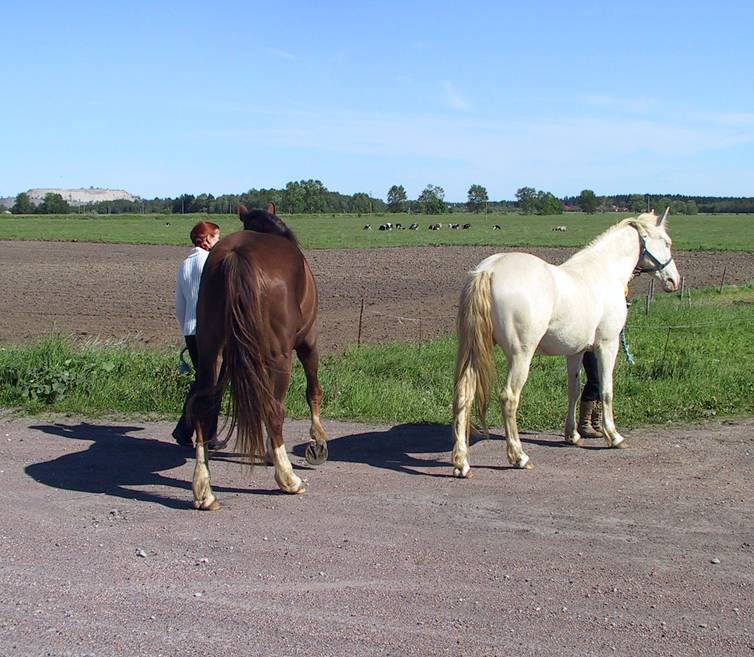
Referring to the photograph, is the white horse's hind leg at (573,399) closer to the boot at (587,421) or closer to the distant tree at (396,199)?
the boot at (587,421)

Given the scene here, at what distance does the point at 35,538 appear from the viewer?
16.9ft

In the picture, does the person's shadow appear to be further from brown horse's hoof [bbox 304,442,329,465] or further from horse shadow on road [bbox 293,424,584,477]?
horse shadow on road [bbox 293,424,584,477]

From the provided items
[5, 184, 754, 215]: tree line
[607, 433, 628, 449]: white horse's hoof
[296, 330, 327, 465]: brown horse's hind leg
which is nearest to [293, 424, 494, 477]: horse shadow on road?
[296, 330, 327, 465]: brown horse's hind leg

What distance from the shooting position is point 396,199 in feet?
591

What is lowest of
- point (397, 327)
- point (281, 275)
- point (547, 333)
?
point (397, 327)

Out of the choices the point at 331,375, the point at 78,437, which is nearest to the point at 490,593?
the point at 78,437

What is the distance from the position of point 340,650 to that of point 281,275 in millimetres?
3013

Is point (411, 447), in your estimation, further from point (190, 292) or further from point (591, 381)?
point (190, 292)

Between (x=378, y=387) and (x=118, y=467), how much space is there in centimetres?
348

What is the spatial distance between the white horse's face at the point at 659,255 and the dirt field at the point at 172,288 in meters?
7.75

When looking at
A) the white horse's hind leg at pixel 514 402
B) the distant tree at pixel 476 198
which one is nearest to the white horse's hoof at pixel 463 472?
the white horse's hind leg at pixel 514 402

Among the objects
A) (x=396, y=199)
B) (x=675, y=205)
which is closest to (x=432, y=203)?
(x=396, y=199)

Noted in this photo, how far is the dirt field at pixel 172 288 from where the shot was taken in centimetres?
1850

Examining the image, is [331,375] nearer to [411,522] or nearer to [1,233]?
[411,522]
